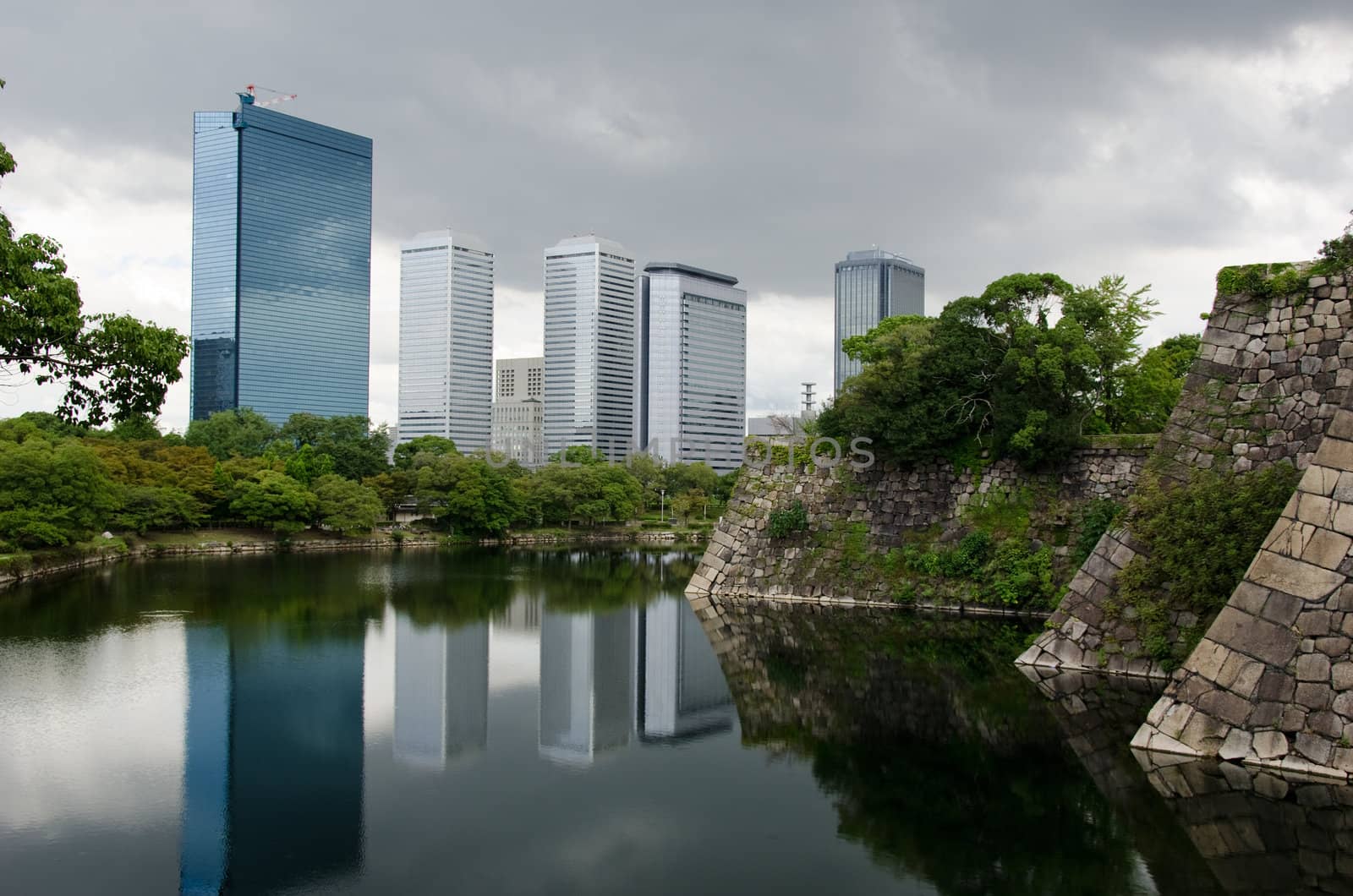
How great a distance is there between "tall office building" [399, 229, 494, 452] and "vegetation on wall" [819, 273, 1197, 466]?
114918 millimetres

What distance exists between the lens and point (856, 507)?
93.0ft

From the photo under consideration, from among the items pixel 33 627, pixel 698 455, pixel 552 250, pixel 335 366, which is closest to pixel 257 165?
pixel 335 366

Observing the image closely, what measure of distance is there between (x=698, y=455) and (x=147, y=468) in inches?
4114

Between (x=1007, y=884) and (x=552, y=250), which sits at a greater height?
(x=552, y=250)

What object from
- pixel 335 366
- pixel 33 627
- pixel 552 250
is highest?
pixel 552 250

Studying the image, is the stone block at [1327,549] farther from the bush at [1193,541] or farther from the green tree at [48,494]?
the green tree at [48,494]

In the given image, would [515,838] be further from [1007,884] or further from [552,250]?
[552,250]

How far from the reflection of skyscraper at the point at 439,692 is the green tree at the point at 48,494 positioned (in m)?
20.7

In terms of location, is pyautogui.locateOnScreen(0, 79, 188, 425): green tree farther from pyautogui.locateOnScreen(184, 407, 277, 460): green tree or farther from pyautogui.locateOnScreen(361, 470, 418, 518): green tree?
pyautogui.locateOnScreen(184, 407, 277, 460): green tree

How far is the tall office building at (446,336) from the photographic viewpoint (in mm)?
135875

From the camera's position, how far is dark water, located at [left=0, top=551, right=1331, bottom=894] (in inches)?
352

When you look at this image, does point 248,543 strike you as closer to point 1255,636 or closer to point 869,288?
point 1255,636

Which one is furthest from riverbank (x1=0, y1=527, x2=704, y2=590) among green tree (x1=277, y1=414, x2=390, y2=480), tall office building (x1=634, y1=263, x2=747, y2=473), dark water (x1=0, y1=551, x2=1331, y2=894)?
tall office building (x1=634, y1=263, x2=747, y2=473)

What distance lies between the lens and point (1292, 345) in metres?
14.5
